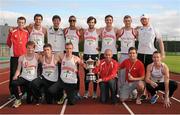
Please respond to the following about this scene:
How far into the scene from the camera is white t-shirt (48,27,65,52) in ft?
33.1

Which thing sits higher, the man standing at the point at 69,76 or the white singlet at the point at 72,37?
the white singlet at the point at 72,37

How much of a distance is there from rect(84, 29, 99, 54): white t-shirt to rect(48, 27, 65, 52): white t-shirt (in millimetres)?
559

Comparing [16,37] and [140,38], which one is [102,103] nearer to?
[140,38]

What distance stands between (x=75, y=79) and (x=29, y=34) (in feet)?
5.22

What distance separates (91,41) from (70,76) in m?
1.08

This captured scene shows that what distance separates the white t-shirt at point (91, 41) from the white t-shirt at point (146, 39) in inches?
41.4

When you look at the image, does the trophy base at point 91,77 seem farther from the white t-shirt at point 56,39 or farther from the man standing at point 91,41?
the white t-shirt at point 56,39

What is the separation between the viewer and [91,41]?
400 inches

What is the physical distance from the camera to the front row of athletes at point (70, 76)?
940 cm

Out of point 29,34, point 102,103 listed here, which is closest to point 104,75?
point 102,103

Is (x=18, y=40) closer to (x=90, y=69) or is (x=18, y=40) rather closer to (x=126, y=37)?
(x=90, y=69)

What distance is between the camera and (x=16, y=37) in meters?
9.95

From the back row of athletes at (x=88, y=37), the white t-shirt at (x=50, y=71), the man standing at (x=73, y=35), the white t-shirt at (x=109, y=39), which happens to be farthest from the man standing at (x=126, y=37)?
the white t-shirt at (x=50, y=71)

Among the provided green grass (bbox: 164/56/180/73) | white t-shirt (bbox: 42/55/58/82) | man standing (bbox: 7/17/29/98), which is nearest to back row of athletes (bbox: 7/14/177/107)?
man standing (bbox: 7/17/29/98)
